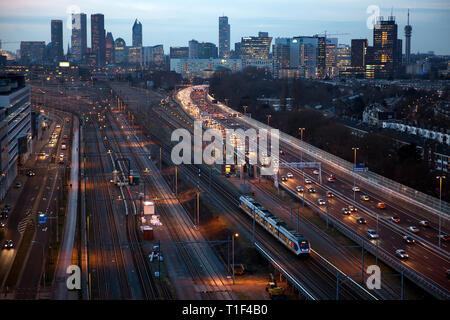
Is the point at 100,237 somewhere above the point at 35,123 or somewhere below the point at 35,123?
below

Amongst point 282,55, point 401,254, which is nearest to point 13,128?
point 401,254

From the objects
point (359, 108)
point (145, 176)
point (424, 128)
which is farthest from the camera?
point (359, 108)

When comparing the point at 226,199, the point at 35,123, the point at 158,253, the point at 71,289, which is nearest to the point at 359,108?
the point at 35,123

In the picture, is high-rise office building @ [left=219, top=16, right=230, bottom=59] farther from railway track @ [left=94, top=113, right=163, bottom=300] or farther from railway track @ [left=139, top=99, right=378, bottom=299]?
railway track @ [left=94, top=113, right=163, bottom=300]

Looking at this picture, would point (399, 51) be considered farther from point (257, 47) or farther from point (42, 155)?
point (42, 155)
